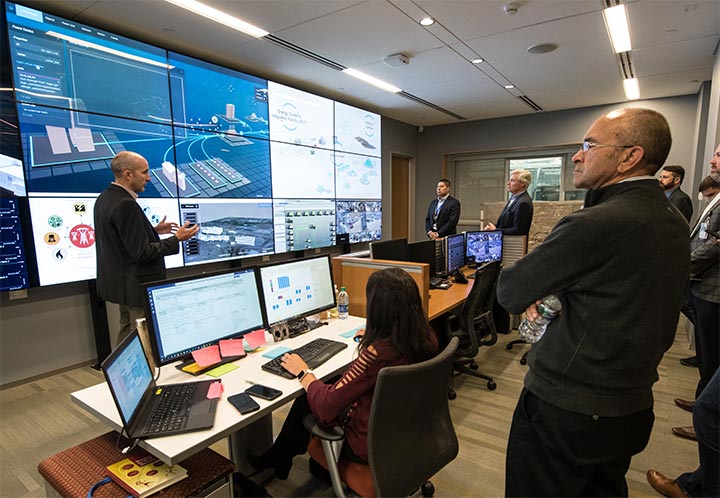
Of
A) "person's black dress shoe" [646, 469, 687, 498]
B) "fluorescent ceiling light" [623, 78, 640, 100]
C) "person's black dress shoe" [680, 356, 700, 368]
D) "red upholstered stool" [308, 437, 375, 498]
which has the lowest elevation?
"person's black dress shoe" [680, 356, 700, 368]

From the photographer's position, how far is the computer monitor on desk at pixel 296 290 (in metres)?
1.98

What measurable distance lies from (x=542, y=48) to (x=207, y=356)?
393 centimetres

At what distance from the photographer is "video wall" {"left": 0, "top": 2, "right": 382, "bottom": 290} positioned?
2.81 m

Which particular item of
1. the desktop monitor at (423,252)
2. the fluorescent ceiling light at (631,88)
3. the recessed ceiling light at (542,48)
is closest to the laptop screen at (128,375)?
the desktop monitor at (423,252)

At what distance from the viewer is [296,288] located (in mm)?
2129

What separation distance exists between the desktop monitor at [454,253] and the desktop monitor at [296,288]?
1754 mm

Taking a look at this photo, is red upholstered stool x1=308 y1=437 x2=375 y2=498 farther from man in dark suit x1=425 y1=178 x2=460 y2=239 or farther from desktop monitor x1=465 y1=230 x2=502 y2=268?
man in dark suit x1=425 y1=178 x2=460 y2=239

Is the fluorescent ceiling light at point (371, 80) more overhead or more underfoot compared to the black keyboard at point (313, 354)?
more overhead

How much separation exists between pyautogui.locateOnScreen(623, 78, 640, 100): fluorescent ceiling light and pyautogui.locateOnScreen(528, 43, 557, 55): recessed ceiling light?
69.1 inches

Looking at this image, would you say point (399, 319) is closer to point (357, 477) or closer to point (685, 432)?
point (357, 477)

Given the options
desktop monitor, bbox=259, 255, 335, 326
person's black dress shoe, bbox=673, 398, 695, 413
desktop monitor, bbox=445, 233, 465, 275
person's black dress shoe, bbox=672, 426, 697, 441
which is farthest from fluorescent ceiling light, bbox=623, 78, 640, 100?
desktop monitor, bbox=259, 255, 335, 326

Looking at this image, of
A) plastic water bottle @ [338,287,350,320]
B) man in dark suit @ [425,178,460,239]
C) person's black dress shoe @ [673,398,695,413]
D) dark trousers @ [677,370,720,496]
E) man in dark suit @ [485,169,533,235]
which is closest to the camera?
dark trousers @ [677,370,720,496]

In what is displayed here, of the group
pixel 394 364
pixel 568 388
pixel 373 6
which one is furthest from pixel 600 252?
pixel 373 6

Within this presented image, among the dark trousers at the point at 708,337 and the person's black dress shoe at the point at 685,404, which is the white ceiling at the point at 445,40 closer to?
the dark trousers at the point at 708,337
